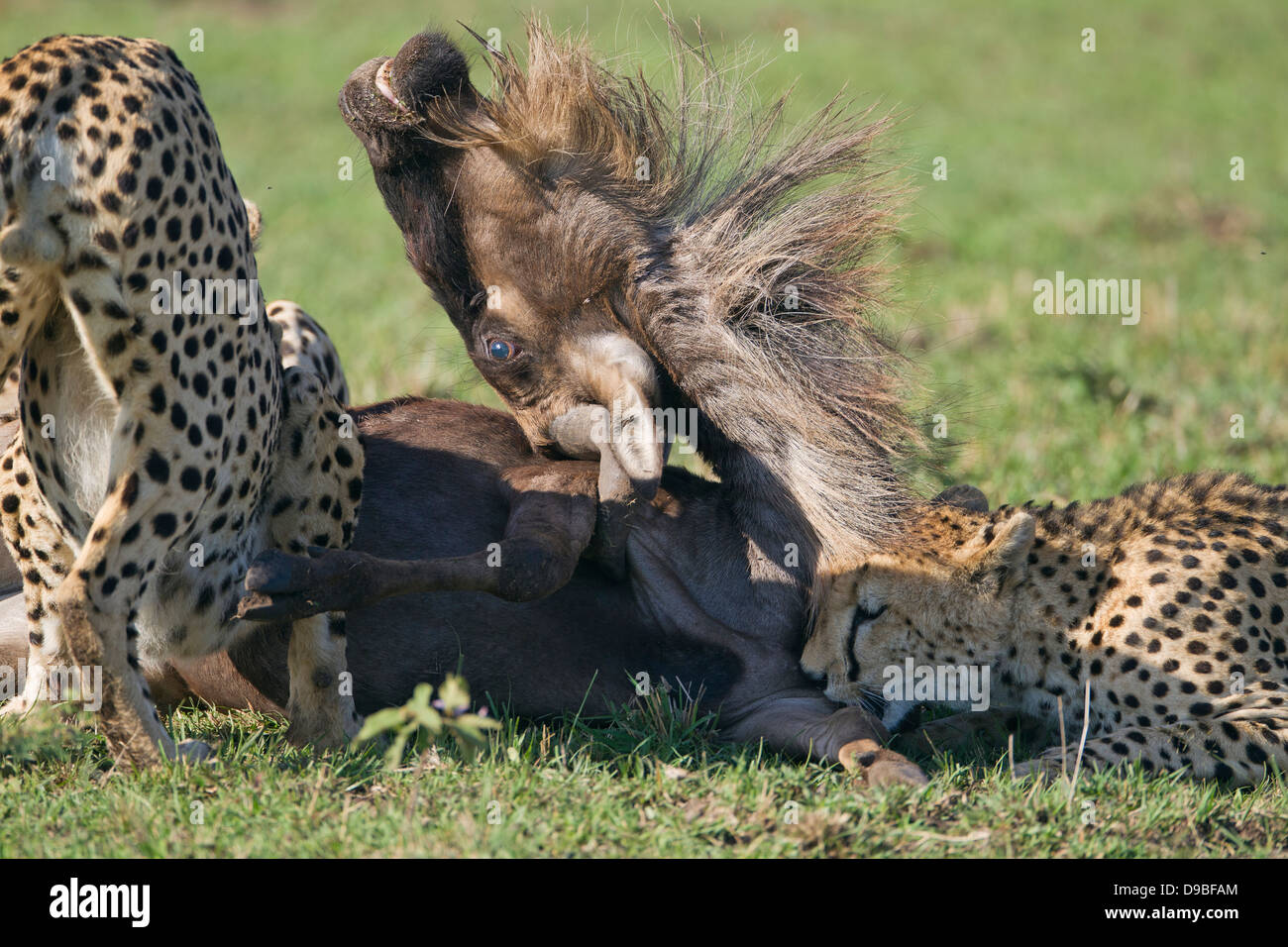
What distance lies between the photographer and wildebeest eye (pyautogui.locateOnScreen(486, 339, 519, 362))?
440cm

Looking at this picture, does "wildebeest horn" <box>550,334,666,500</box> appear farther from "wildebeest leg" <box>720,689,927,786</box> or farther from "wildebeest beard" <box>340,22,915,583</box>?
"wildebeest leg" <box>720,689,927,786</box>

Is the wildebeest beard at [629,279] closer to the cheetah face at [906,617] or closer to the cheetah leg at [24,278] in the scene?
the cheetah face at [906,617]

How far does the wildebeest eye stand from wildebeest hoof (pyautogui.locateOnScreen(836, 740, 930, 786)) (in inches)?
66.3

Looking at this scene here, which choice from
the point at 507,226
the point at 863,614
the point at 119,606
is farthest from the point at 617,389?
the point at 119,606

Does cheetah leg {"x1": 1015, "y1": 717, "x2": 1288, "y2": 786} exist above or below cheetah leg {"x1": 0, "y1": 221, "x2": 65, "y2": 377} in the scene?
below

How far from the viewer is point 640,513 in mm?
4348

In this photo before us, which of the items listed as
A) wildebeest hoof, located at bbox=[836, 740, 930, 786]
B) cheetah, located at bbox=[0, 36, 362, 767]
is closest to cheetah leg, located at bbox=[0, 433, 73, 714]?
cheetah, located at bbox=[0, 36, 362, 767]

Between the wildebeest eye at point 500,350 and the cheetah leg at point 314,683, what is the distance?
1.08m

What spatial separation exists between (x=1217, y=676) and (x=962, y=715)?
2.63ft

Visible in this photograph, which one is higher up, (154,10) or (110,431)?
(154,10)

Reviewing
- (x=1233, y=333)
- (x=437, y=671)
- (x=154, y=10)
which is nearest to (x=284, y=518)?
(x=437, y=671)

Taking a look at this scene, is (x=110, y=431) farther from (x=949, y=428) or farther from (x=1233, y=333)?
(x=1233, y=333)

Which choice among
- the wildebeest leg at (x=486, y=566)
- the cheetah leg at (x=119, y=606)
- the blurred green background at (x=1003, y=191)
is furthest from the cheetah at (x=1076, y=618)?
the cheetah leg at (x=119, y=606)

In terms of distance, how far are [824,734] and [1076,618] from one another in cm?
102
